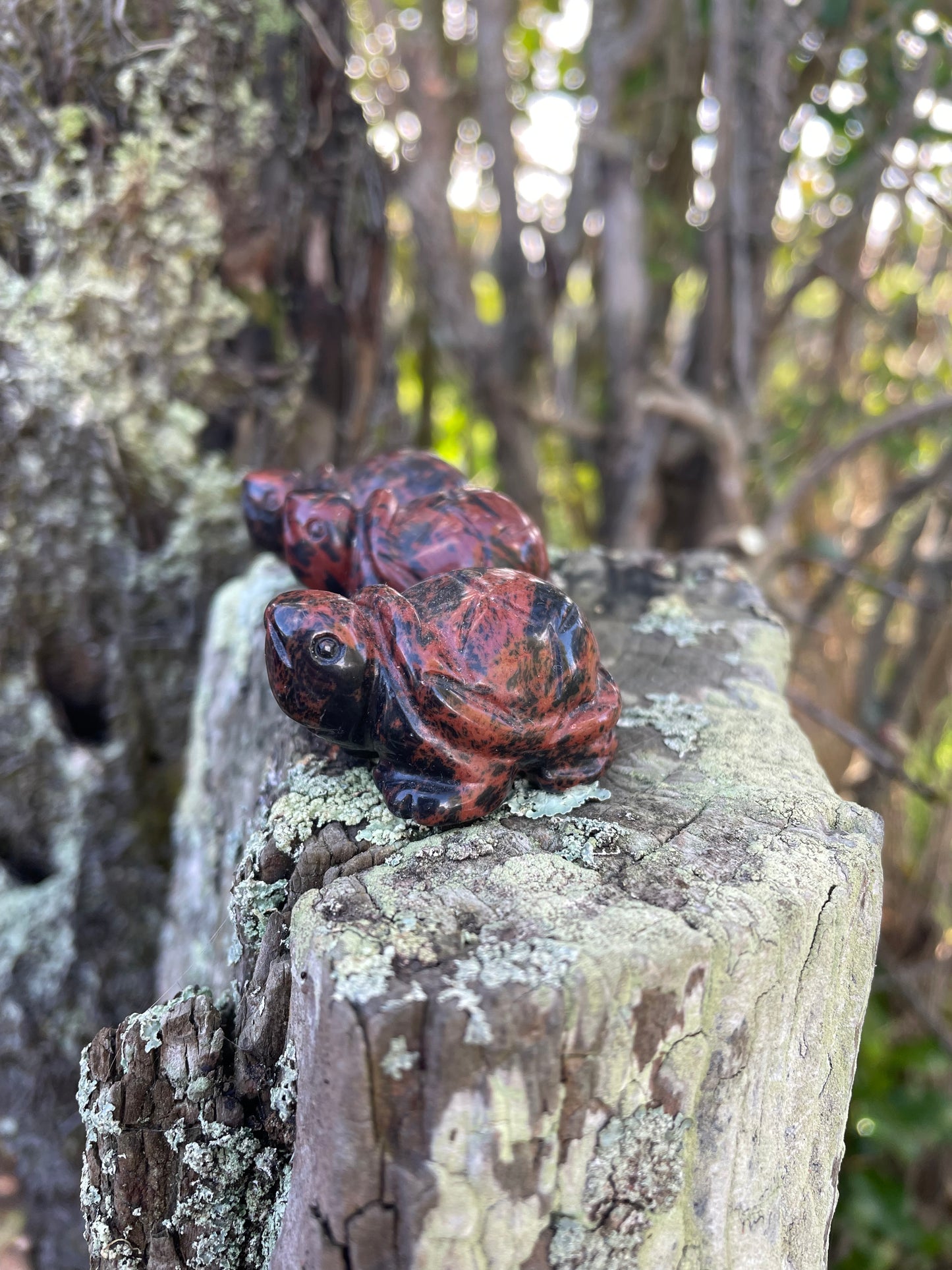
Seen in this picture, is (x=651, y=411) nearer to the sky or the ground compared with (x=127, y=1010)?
nearer to the sky

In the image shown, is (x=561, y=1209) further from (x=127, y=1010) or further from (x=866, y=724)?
(x=866, y=724)

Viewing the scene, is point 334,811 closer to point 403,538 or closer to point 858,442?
point 403,538

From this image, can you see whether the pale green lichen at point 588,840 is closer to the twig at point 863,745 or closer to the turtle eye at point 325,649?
the turtle eye at point 325,649

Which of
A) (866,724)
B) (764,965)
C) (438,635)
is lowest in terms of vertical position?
(866,724)

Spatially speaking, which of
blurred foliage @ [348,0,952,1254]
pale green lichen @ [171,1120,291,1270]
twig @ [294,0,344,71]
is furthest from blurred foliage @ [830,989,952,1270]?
twig @ [294,0,344,71]

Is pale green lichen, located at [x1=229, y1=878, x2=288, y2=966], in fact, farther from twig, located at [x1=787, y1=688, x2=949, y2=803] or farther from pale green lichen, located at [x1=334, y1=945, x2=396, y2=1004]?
twig, located at [x1=787, y1=688, x2=949, y2=803]

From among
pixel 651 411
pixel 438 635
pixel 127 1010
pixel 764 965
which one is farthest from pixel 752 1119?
pixel 651 411
